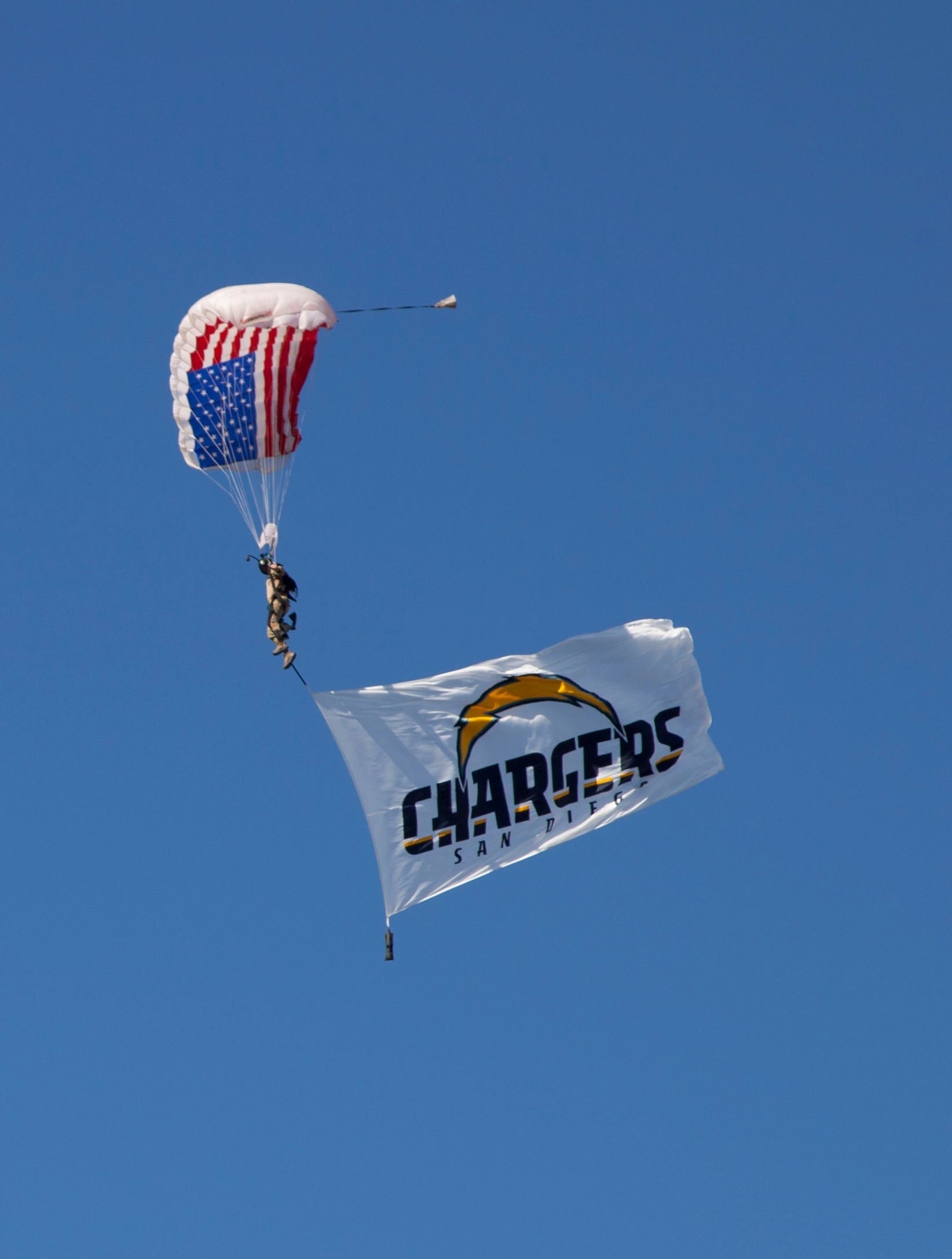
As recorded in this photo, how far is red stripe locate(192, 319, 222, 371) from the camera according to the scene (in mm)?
24625

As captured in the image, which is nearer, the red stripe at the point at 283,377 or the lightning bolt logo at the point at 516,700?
the red stripe at the point at 283,377

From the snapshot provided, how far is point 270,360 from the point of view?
2450 centimetres

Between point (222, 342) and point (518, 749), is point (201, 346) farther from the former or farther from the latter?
point (518, 749)

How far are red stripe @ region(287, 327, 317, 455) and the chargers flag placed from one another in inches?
131

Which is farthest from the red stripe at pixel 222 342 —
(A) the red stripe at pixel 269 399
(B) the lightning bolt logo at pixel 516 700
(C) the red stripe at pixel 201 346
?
(B) the lightning bolt logo at pixel 516 700

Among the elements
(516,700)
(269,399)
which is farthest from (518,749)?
(269,399)

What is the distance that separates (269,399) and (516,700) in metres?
4.83

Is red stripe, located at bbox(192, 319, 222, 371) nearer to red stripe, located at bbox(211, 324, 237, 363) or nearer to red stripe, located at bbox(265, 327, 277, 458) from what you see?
red stripe, located at bbox(211, 324, 237, 363)

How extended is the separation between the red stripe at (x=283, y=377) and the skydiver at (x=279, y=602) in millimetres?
1853

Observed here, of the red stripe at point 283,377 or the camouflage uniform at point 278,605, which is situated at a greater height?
the red stripe at point 283,377

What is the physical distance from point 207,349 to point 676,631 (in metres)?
6.87

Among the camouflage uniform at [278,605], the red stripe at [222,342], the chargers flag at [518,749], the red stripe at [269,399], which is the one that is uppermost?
the red stripe at [222,342]

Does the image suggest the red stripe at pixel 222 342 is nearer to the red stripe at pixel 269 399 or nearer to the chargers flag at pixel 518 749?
the red stripe at pixel 269 399

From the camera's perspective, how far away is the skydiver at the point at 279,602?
2345 centimetres
